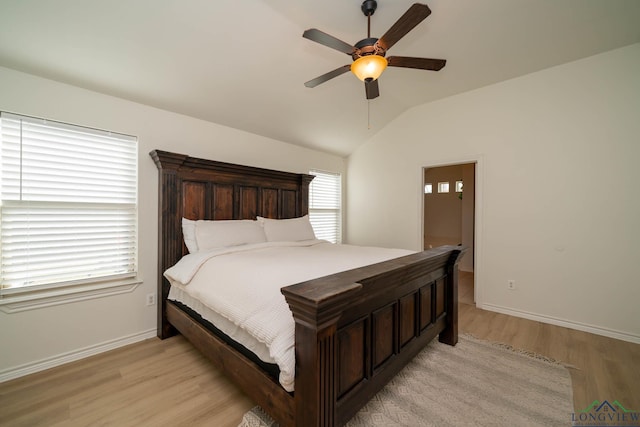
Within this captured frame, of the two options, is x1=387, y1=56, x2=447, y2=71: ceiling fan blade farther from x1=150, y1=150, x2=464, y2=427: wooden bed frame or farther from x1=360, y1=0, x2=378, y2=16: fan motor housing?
x1=150, y1=150, x2=464, y2=427: wooden bed frame

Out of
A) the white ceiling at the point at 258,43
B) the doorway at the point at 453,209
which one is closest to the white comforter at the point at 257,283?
the white ceiling at the point at 258,43

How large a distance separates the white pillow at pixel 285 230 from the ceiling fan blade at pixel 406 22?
212cm

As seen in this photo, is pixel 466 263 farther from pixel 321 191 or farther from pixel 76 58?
pixel 76 58

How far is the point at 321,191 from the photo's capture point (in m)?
4.45

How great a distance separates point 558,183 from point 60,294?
489 centimetres

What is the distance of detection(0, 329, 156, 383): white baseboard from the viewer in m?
1.87

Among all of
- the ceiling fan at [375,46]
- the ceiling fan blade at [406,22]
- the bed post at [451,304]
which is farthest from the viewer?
the bed post at [451,304]

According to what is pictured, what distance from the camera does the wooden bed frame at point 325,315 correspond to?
108cm

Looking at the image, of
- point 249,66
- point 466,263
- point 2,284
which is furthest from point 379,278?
point 466,263

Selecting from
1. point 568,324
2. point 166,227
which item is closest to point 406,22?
point 166,227

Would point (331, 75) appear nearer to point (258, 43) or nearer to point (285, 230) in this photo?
point (258, 43)

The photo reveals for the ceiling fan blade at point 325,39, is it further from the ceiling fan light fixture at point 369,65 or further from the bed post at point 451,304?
the bed post at point 451,304

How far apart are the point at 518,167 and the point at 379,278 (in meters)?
2.76

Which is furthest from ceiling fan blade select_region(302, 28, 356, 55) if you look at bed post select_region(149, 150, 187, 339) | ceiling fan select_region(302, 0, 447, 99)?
bed post select_region(149, 150, 187, 339)
